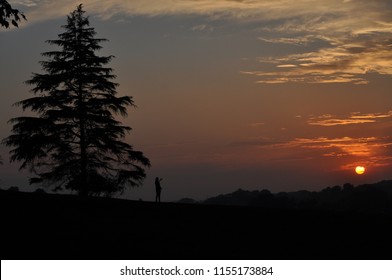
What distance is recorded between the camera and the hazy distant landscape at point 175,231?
20625mm

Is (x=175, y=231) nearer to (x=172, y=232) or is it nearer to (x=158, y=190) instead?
(x=172, y=232)

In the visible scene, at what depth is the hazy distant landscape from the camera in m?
20.6

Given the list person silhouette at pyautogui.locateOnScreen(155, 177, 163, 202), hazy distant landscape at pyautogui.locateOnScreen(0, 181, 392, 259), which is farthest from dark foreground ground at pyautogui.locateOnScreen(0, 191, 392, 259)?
person silhouette at pyautogui.locateOnScreen(155, 177, 163, 202)

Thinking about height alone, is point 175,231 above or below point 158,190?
below

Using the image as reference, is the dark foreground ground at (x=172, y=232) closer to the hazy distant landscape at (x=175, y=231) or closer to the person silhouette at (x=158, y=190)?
the hazy distant landscape at (x=175, y=231)

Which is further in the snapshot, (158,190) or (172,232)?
(158,190)

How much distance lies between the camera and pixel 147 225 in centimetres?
2581

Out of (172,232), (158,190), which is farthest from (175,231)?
(158,190)

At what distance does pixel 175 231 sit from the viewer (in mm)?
24922

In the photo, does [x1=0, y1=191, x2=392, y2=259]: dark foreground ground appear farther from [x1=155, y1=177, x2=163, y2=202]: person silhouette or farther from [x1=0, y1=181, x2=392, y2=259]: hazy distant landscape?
[x1=155, y1=177, x2=163, y2=202]: person silhouette

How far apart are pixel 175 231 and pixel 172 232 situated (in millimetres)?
313

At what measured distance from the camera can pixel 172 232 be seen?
80.8ft

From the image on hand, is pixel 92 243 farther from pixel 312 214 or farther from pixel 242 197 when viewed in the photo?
pixel 242 197
